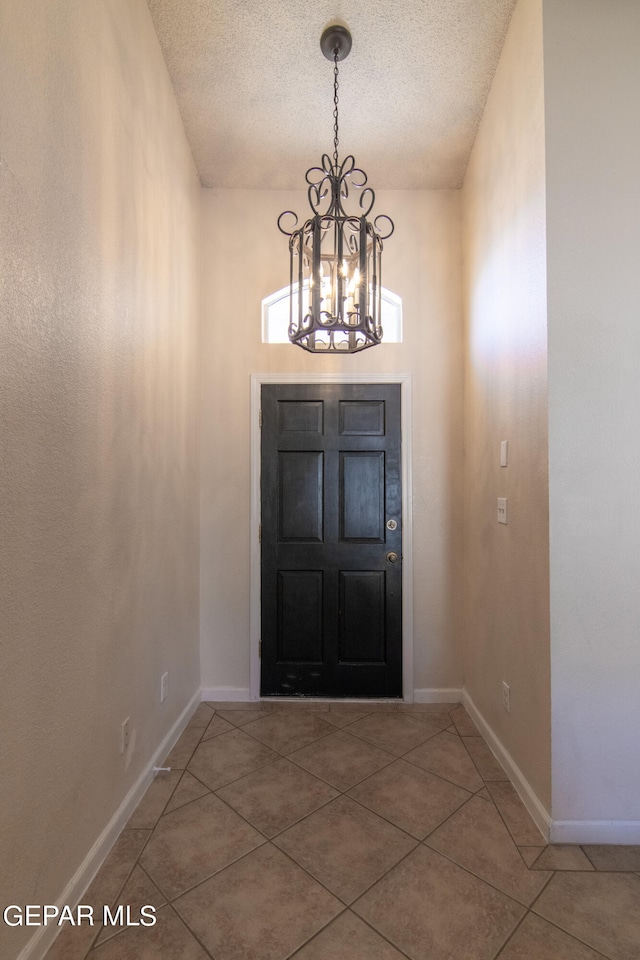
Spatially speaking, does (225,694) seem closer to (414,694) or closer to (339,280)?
(414,694)

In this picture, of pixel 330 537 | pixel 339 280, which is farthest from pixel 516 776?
pixel 339 280

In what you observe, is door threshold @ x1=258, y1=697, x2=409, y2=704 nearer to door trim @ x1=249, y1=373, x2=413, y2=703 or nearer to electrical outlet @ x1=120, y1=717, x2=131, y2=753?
door trim @ x1=249, y1=373, x2=413, y2=703

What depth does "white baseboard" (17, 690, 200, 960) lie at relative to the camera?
124 cm

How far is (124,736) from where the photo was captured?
1.81 metres

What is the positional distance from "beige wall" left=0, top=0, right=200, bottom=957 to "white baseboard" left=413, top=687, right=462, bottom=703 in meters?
1.50

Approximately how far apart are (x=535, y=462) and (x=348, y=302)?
3.14 feet

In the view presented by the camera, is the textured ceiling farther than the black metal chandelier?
Yes

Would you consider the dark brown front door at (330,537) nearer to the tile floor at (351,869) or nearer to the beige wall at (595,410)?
the tile floor at (351,869)

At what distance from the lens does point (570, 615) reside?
1.73 metres

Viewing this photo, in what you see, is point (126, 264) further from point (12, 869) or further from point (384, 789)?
point (384, 789)

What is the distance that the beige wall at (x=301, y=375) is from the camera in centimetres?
301

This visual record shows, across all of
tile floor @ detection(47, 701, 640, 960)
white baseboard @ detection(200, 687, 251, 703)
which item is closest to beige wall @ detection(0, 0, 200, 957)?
tile floor @ detection(47, 701, 640, 960)

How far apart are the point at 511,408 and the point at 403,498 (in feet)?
3.36

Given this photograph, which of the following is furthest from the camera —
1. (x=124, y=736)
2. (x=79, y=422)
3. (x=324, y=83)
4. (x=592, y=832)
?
(x=324, y=83)
